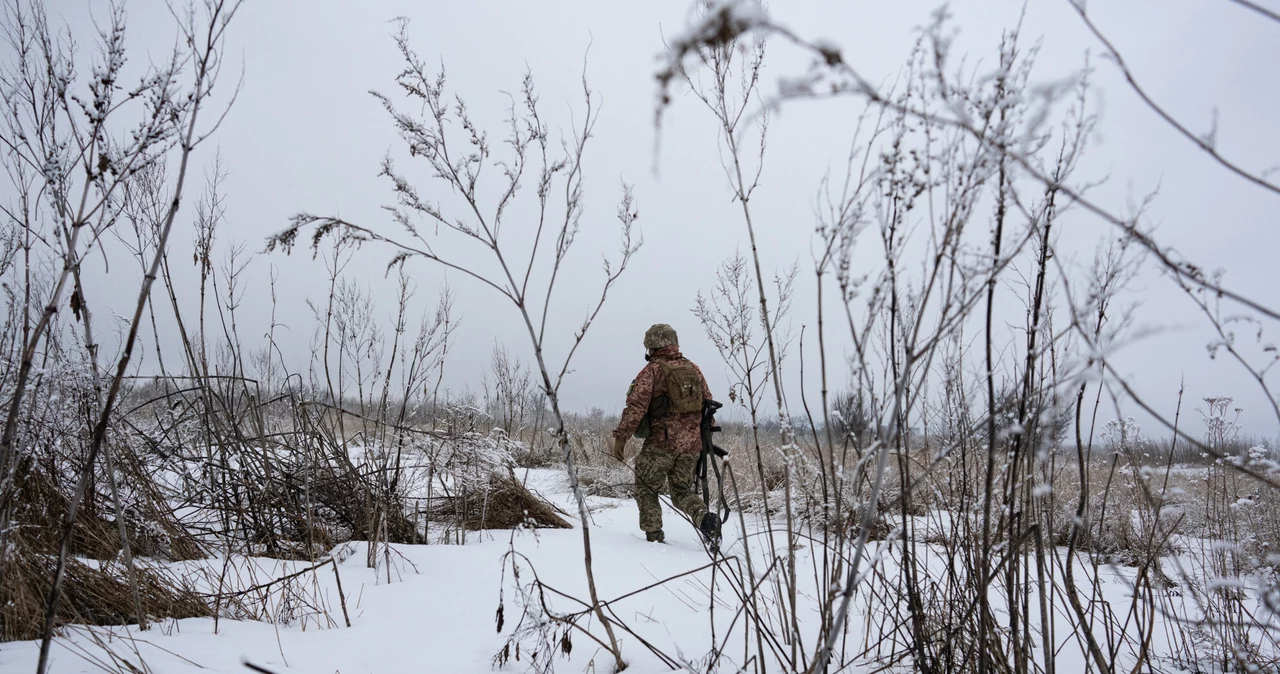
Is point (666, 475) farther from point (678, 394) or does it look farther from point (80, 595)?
point (80, 595)

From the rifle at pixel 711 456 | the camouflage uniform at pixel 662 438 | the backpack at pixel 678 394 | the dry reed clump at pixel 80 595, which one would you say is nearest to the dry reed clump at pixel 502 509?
the camouflage uniform at pixel 662 438

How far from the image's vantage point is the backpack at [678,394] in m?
5.02

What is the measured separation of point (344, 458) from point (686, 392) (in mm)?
2500

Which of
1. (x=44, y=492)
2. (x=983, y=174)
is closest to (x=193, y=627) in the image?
(x=44, y=492)

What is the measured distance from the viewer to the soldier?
4.99 metres

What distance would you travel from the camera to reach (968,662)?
170 centimetres

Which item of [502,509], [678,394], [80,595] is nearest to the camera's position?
[80,595]

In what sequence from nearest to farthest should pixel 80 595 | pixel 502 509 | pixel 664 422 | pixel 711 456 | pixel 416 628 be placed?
pixel 711 456 < pixel 80 595 < pixel 416 628 < pixel 502 509 < pixel 664 422

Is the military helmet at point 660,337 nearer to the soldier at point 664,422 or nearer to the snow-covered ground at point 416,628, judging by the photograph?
the soldier at point 664,422

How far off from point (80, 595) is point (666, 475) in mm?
3779

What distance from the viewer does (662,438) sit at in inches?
202

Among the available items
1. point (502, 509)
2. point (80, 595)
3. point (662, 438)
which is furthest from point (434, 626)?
point (662, 438)

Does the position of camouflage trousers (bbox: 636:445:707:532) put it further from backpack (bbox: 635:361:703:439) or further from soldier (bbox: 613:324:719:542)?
backpack (bbox: 635:361:703:439)

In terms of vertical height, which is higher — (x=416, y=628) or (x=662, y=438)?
(x=662, y=438)
